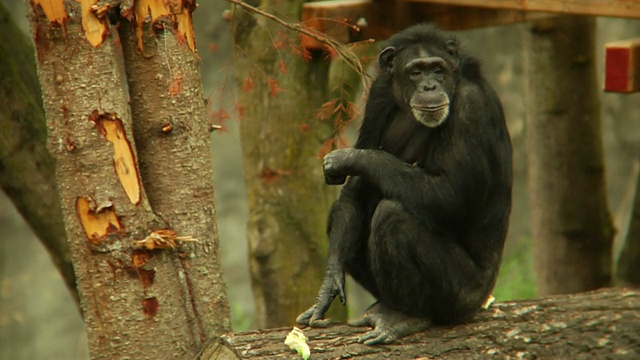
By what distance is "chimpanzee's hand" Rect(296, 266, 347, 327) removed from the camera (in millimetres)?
4301

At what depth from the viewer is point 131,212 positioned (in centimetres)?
388

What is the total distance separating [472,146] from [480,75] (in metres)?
0.49

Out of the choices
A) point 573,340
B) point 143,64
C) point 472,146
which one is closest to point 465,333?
point 573,340

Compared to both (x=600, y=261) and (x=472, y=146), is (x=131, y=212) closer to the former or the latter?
(x=472, y=146)

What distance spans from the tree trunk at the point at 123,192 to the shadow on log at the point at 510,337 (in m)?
0.32

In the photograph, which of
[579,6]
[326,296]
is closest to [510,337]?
[326,296]

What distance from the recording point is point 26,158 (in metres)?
5.08

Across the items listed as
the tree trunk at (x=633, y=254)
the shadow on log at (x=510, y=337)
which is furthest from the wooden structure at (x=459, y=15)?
the tree trunk at (x=633, y=254)

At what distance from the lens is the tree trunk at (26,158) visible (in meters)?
5.07

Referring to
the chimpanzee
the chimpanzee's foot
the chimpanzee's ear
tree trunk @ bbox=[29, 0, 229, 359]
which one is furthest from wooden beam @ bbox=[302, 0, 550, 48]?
the chimpanzee's foot

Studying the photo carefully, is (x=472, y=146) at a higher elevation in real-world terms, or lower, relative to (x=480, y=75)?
lower

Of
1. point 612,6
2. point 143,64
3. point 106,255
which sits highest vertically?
point 612,6

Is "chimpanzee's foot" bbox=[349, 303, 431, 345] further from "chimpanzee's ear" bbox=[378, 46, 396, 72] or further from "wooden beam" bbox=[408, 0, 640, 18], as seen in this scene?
"wooden beam" bbox=[408, 0, 640, 18]

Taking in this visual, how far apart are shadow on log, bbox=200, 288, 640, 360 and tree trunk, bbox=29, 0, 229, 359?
319 mm
